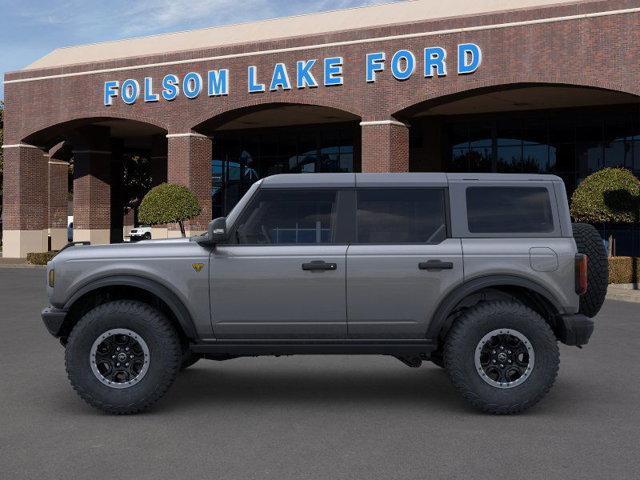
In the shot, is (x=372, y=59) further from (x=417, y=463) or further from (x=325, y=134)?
(x=417, y=463)

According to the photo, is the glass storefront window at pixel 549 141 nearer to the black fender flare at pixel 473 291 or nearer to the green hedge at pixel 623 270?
the green hedge at pixel 623 270

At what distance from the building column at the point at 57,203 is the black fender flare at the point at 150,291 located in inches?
1507

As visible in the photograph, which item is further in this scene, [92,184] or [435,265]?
[92,184]

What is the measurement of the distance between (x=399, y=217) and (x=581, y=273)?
1675 millimetres

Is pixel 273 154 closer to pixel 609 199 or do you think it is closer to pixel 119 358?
pixel 609 199

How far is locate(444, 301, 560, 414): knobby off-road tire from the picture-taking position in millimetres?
6957

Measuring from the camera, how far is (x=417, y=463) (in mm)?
5547

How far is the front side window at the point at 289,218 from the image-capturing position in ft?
23.8

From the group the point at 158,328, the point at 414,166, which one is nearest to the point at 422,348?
the point at 158,328

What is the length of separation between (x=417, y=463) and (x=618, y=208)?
19.5m

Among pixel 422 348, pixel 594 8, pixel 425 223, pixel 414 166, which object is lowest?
pixel 422 348

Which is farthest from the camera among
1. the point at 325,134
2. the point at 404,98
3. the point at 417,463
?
the point at 325,134

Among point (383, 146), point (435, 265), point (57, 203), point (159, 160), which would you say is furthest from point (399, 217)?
point (57, 203)

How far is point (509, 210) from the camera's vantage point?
7320mm
